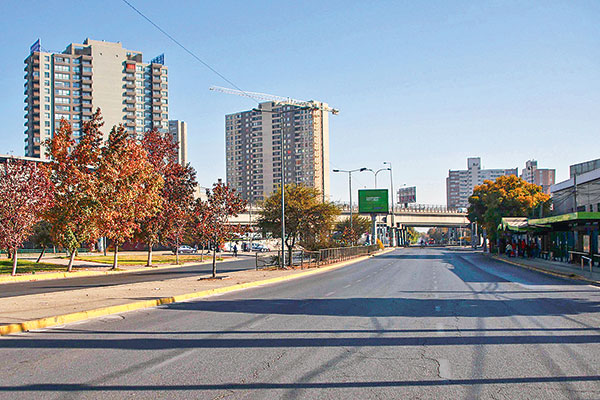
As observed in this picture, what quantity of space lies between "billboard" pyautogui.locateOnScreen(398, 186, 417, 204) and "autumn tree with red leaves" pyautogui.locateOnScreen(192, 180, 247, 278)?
130m

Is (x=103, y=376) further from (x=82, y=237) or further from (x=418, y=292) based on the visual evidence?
(x=82, y=237)

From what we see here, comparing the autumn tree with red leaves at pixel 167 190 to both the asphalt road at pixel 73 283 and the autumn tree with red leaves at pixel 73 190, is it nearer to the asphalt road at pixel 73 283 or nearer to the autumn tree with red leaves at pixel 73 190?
the autumn tree with red leaves at pixel 73 190

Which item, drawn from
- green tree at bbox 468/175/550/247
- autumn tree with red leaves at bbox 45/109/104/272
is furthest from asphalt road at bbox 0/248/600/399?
green tree at bbox 468/175/550/247

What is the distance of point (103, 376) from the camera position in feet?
25.5

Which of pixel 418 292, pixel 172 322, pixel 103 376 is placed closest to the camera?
pixel 103 376

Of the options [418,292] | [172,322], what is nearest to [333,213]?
[418,292]

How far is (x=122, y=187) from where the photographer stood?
3691 centimetres

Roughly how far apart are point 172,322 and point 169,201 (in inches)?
1314

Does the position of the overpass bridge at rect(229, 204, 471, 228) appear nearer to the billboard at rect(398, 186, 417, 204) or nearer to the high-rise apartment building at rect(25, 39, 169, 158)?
the billboard at rect(398, 186, 417, 204)

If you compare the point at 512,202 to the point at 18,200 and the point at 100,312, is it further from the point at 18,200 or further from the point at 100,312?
the point at 100,312

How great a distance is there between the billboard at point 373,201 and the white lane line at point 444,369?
8156 centimetres

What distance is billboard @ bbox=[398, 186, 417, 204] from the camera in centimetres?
15800

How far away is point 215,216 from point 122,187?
37.8ft

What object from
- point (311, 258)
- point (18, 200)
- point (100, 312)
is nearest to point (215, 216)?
point (18, 200)
